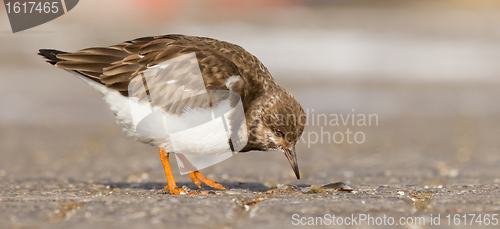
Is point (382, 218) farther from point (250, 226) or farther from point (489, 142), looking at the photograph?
point (489, 142)

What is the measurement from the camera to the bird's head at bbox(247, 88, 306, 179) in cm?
414

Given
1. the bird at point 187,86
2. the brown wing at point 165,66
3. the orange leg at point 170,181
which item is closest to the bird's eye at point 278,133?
the bird at point 187,86

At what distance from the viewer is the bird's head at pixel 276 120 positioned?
163 inches

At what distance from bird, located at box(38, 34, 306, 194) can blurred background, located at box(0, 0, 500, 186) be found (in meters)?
0.71

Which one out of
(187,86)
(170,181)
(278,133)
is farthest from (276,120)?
(170,181)

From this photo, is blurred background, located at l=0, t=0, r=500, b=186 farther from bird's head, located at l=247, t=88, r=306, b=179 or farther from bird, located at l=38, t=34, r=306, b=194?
bird, located at l=38, t=34, r=306, b=194

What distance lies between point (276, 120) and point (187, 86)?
0.76 m

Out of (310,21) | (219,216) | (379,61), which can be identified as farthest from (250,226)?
(310,21)

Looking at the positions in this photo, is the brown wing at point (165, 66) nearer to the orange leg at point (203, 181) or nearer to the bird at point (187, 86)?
the bird at point (187, 86)

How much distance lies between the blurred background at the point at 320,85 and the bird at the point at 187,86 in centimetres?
71

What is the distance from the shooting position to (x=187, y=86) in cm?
393

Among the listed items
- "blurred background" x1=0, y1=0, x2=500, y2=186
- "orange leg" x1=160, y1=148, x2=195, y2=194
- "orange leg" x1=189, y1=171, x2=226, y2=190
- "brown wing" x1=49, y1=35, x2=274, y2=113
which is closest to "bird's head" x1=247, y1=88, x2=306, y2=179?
"brown wing" x1=49, y1=35, x2=274, y2=113

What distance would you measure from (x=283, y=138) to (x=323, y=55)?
13112mm

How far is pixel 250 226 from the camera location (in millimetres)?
2354
